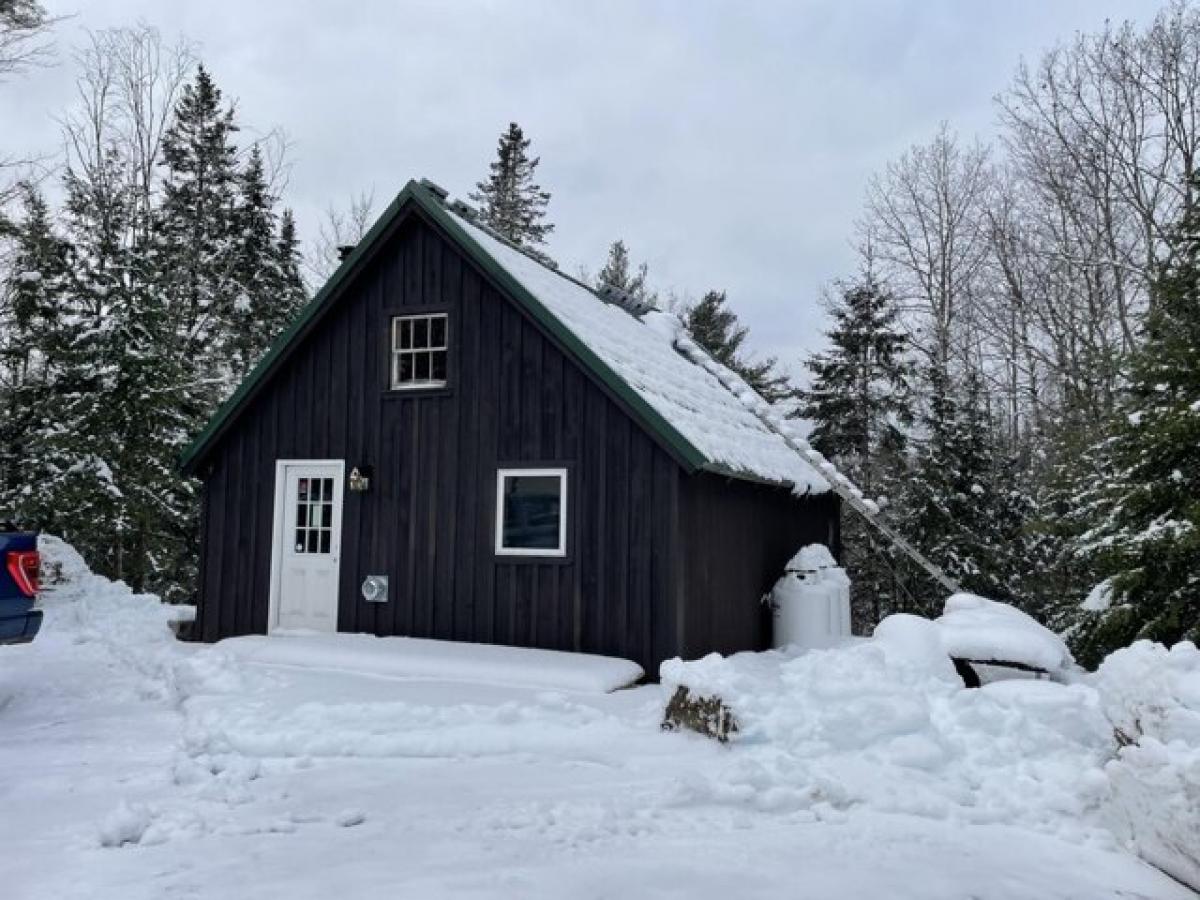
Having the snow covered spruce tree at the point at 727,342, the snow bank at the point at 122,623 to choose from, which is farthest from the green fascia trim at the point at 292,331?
the snow covered spruce tree at the point at 727,342

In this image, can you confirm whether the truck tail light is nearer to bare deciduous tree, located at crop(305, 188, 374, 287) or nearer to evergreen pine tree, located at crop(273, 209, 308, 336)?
evergreen pine tree, located at crop(273, 209, 308, 336)

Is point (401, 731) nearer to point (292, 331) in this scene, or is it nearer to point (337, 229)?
point (292, 331)

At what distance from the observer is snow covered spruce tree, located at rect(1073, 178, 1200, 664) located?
8.04 m

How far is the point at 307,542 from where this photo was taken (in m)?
10.9

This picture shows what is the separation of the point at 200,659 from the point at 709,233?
29.8 meters

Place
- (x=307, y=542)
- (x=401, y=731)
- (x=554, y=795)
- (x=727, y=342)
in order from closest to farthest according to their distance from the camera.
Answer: (x=554, y=795), (x=401, y=731), (x=307, y=542), (x=727, y=342)

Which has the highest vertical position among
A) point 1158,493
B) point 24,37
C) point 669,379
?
point 24,37

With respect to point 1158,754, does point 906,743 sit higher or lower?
lower

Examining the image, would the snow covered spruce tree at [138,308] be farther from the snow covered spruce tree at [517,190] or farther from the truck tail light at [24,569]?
the truck tail light at [24,569]

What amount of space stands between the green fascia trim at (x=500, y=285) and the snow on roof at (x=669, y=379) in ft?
0.27

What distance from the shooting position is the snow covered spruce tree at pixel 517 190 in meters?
33.6

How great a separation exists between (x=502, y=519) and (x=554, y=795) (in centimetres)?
511

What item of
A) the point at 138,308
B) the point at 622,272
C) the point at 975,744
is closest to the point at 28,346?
the point at 138,308

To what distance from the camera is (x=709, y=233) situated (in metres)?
34.7
